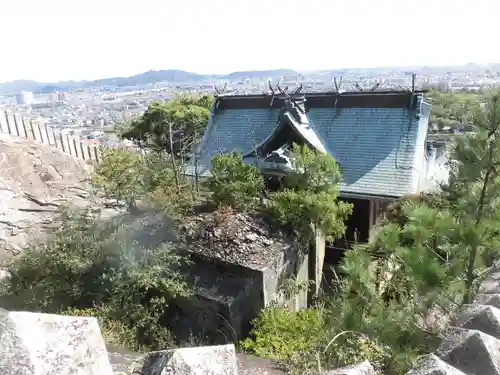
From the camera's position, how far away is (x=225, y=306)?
8.30 meters

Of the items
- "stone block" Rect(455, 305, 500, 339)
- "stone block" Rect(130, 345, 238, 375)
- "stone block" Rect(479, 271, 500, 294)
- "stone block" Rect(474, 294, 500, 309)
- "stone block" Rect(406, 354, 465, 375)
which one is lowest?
"stone block" Rect(479, 271, 500, 294)

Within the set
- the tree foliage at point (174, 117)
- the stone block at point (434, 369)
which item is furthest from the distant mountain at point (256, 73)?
the stone block at point (434, 369)

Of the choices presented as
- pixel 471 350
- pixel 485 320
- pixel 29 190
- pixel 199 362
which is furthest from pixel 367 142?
pixel 199 362

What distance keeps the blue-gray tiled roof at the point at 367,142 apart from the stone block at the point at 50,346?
427 inches

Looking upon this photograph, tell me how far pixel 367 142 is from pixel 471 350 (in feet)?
37.4

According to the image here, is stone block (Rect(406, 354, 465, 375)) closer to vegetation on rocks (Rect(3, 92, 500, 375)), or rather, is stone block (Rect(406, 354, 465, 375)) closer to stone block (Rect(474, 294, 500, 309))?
stone block (Rect(474, 294, 500, 309))

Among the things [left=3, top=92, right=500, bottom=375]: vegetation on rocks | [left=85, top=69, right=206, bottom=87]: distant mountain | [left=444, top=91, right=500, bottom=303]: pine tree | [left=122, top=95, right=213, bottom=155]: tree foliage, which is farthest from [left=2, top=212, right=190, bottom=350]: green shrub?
[left=85, top=69, right=206, bottom=87]: distant mountain

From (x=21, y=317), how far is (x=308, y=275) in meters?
9.70

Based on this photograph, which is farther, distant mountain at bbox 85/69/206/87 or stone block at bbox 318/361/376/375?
distant mountain at bbox 85/69/206/87

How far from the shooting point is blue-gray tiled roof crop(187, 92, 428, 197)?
11836 millimetres

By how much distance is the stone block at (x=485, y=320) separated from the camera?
220 cm

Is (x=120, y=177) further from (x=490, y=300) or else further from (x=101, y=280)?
(x=490, y=300)

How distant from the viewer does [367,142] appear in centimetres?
1284

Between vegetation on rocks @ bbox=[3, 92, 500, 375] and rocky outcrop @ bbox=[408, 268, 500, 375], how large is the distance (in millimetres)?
1454
